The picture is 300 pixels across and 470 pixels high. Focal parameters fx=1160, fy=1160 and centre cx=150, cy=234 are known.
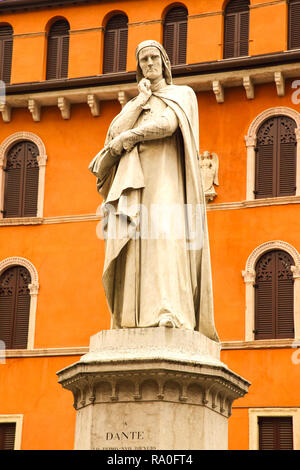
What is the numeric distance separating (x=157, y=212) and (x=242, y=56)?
18.7 m

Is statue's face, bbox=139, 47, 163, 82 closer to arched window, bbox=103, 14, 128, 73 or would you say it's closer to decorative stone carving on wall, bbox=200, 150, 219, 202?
decorative stone carving on wall, bbox=200, 150, 219, 202

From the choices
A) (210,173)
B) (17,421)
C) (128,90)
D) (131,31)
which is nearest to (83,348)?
(17,421)

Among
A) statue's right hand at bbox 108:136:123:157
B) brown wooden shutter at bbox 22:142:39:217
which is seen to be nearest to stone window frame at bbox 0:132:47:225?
brown wooden shutter at bbox 22:142:39:217

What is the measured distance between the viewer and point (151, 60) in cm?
972

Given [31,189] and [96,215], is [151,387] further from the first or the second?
[31,189]

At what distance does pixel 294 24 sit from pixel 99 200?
618 cm

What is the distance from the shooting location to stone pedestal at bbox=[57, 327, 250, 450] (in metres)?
8.52

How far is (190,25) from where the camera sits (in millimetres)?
28078

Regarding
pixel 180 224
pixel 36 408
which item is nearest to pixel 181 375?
pixel 180 224

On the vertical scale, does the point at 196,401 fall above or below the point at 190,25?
below

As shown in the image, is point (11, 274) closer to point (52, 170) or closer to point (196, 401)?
point (52, 170)

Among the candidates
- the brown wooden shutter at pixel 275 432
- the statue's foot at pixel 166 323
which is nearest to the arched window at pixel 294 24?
the brown wooden shutter at pixel 275 432
